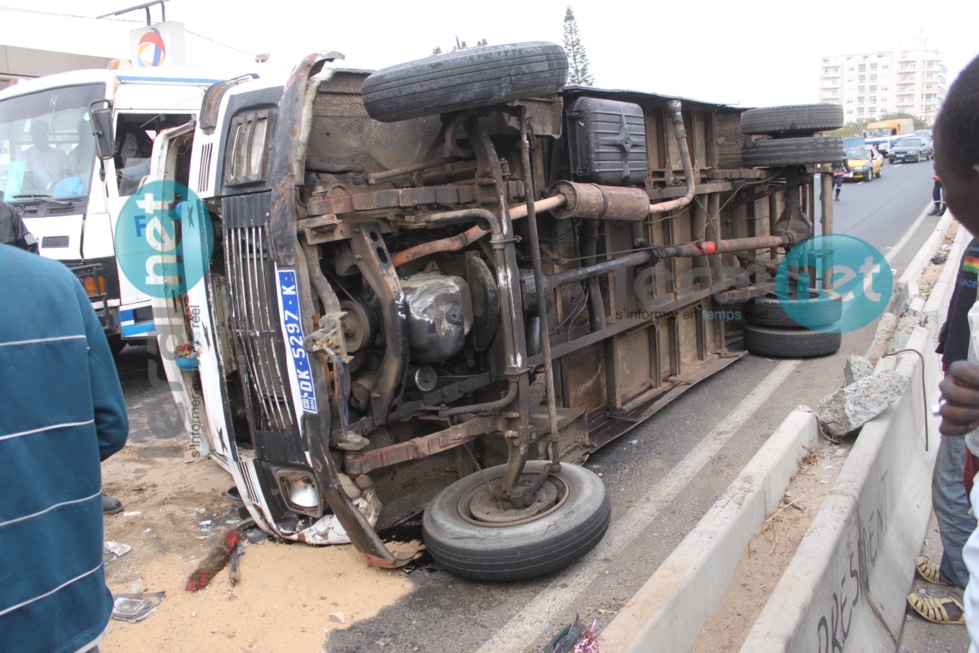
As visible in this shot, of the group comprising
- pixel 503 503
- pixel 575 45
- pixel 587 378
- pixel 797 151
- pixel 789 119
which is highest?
pixel 575 45

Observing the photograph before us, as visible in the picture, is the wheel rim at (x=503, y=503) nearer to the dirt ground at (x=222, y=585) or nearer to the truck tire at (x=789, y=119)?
the dirt ground at (x=222, y=585)

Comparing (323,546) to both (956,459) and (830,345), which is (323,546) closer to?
(956,459)

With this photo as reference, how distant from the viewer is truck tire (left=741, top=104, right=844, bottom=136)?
710 cm

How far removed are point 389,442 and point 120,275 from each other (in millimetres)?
4611

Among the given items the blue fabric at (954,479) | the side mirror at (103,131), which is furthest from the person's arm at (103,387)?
the side mirror at (103,131)


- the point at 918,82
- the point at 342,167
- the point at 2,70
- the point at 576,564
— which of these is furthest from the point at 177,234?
the point at 918,82

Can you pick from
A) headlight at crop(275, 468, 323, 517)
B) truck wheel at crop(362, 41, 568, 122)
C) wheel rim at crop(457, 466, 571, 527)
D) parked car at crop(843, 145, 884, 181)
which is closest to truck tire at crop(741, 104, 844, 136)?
truck wheel at crop(362, 41, 568, 122)

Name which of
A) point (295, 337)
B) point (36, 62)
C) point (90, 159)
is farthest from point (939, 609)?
point (36, 62)

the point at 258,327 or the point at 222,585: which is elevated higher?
the point at 258,327

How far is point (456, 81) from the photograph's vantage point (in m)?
3.17

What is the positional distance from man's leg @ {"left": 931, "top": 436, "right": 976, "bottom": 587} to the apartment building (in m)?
162

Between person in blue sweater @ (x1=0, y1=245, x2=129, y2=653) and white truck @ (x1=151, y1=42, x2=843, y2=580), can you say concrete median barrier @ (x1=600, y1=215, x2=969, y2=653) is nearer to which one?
white truck @ (x1=151, y1=42, x2=843, y2=580)

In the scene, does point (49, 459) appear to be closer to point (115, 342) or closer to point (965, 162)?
point (965, 162)

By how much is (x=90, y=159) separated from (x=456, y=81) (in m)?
5.65
